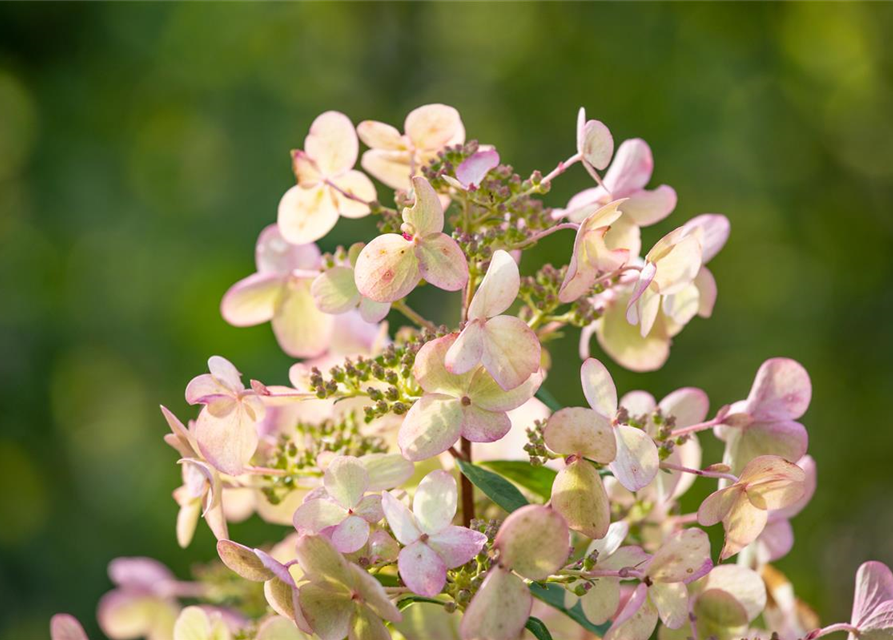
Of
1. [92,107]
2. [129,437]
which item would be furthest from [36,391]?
[92,107]

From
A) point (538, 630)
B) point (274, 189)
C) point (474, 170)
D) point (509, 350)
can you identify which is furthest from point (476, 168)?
point (274, 189)

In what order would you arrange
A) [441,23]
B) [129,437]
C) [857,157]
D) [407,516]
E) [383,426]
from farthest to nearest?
[441,23], [857,157], [129,437], [383,426], [407,516]

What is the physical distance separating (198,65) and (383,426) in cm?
384

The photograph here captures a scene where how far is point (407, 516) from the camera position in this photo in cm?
42

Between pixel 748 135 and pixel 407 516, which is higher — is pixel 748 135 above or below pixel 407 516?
above

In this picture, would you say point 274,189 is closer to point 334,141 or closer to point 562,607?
point 334,141

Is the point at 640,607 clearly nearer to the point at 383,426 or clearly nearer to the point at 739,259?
the point at 383,426

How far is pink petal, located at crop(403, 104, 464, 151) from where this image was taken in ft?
1.71

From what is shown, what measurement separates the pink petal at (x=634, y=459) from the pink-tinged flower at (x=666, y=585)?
33 millimetres

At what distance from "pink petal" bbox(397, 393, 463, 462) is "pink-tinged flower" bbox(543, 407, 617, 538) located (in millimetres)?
41

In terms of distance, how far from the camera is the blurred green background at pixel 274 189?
3.53m

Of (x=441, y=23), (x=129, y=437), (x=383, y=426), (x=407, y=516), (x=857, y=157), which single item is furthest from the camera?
(x=441, y=23)

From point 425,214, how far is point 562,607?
0.20 meters

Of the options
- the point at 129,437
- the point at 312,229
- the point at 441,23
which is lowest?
the point at 129,437
